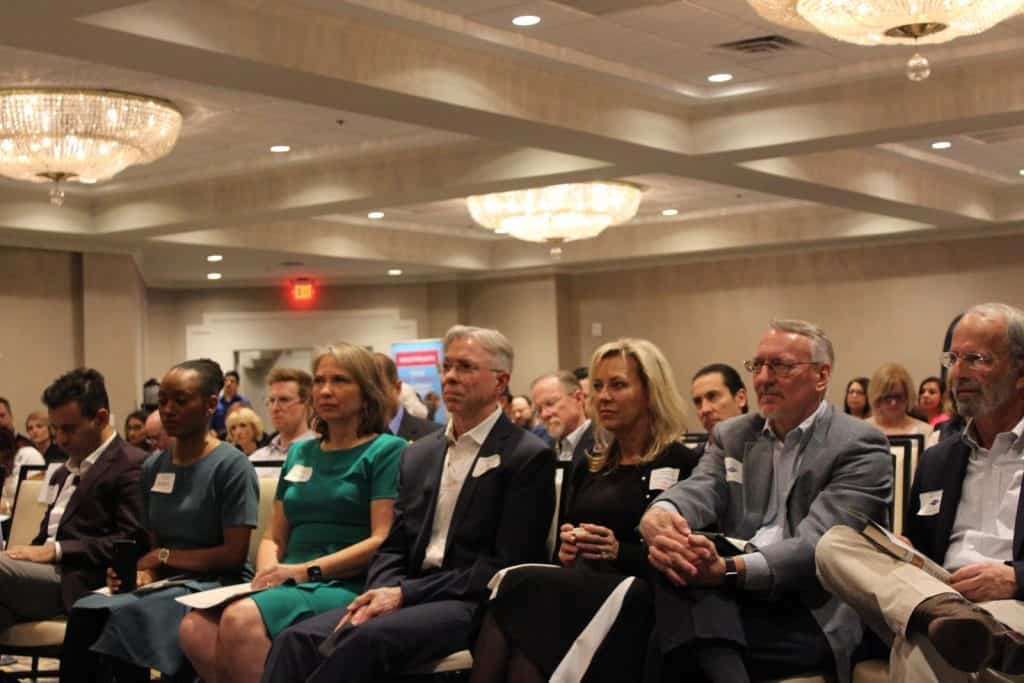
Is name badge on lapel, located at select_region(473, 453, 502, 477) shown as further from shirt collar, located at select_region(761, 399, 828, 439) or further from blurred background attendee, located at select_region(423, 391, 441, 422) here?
blurred background attendee, located at select_region(423, 391, 441, 422)

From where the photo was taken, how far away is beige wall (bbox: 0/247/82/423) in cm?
1296

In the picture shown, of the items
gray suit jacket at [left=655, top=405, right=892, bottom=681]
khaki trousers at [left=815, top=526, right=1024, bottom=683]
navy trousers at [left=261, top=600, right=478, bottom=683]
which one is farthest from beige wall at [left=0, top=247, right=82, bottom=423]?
khaki trousers at [left=815, top=526, right=1024, bottom=683]

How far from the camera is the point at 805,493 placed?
3.45 metres

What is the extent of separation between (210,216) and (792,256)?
7270 mm

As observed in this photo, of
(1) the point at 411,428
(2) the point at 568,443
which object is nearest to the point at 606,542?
(2) the point at 568,443

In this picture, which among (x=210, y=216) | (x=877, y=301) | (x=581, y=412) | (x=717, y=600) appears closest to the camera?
(x=717, y=600)

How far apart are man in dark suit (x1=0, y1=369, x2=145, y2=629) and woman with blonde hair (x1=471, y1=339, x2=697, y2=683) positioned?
5.83 ft

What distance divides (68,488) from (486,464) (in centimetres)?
185

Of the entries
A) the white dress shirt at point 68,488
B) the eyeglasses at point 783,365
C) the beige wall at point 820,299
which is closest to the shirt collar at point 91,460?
the white dress shirt at point 68,488

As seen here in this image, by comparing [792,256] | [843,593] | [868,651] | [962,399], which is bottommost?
[868,651]

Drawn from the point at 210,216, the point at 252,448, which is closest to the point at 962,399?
the point at 252,448

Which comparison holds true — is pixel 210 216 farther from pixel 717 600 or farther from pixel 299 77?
pixel 717 600

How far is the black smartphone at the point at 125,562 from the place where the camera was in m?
4.61

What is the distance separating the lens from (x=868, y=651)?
340cm
